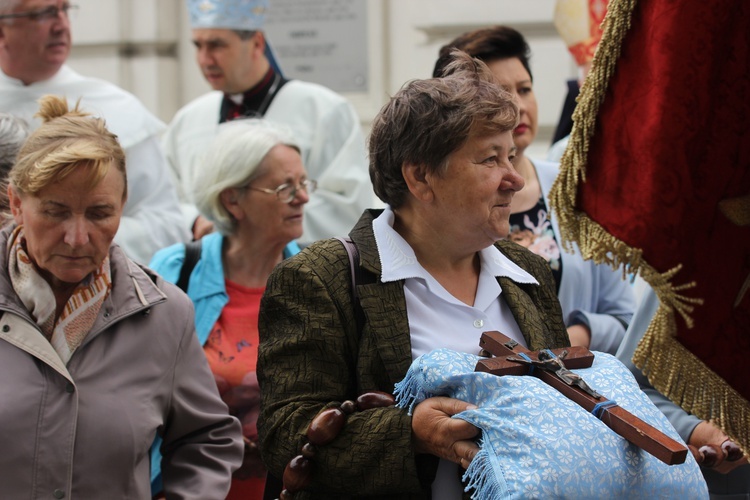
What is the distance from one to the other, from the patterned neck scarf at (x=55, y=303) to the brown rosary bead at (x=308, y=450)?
2.35 feet

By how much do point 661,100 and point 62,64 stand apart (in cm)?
348

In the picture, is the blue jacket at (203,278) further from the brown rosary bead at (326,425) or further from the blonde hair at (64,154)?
the brown rosary bead at (326,425)

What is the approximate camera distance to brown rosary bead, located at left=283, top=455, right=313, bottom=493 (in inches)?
109

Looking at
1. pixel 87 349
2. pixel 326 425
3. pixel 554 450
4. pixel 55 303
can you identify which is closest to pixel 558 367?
pixel 554 450

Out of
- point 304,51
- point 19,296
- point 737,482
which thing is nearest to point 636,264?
point 737,482

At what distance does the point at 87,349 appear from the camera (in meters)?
3.11

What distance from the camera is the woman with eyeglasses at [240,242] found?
4.11 metres

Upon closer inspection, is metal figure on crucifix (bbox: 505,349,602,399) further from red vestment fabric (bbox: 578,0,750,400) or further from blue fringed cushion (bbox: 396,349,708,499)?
red vestment fabric (bbox: 578,0,750,400)

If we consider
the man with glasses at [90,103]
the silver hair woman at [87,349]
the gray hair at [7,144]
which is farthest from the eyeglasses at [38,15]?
the silver hair woman at [87,349]

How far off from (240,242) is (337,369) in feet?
5.89

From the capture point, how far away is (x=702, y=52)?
2.17 m

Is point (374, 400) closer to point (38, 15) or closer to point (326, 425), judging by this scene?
point (326, 425)

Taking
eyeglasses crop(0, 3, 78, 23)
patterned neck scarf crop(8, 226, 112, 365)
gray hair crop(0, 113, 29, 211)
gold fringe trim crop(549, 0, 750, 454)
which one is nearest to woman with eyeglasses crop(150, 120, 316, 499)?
gray hair crop(0, 113, 29, 211)

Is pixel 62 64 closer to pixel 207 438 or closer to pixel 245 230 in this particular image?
pixel 245 230
